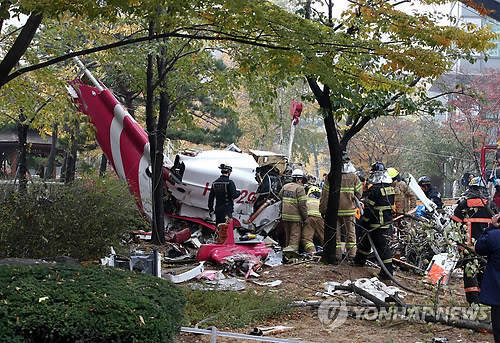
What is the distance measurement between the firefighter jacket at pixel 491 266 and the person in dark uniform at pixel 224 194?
315 inches

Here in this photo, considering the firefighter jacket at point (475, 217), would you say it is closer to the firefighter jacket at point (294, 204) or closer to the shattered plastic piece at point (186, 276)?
the shattered plastic piece at point (186, 276)

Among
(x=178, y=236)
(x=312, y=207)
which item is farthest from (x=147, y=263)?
(x=312, y=207)

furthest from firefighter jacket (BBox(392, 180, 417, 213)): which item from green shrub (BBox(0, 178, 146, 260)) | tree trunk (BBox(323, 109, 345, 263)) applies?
green shrub (BBox(0, 178, 146, 260))

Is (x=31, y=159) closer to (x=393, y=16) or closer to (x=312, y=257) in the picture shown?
(x=312, y=257)

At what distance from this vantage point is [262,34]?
7.65m

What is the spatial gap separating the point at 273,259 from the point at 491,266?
5924 millimetres

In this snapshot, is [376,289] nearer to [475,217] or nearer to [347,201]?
[475,217]

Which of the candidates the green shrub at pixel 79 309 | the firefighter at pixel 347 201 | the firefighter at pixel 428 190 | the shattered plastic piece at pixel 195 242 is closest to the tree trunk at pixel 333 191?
the firefighter at pixel 347 201

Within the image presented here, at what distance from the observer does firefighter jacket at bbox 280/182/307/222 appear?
1276cm

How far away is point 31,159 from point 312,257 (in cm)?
2246

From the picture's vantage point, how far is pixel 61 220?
8602mm

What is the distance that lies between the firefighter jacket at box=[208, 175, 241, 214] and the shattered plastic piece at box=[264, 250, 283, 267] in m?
2.08

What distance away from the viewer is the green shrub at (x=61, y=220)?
830cm

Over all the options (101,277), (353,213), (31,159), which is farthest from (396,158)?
(101,277)
